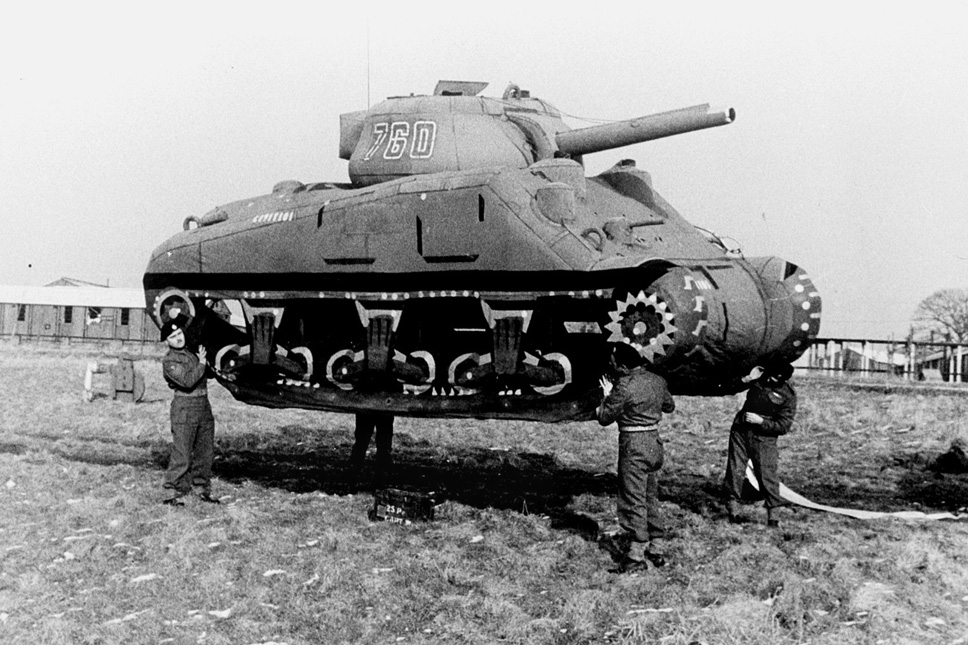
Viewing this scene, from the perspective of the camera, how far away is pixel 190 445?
32.9ft

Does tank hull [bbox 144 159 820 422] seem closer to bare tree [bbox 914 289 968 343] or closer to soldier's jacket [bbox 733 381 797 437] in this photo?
soldier's jacket [bbox 733 381 797 437]

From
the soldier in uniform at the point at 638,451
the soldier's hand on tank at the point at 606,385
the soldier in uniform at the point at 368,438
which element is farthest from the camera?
the soldier in uniform at the point at 368,438

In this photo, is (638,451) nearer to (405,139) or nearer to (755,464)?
(755,464)

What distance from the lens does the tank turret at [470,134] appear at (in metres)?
10.9

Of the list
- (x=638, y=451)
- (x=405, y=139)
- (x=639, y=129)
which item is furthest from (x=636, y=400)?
(x=405, y=139)

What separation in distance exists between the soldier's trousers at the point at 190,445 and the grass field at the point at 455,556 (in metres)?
0.29

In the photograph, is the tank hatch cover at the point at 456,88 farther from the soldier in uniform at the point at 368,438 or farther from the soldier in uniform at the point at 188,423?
the soldier in uniform at the point at 188,423

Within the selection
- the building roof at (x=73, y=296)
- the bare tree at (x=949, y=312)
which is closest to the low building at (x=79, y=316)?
the building roof at (x=73, y=296)

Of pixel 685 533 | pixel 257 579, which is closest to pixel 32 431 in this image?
pixel 257 579

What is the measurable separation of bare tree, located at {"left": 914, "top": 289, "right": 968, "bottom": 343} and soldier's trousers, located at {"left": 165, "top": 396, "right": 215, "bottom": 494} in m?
46.7

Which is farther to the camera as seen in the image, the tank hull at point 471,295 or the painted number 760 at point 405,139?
the painted number 760 at point 405,139

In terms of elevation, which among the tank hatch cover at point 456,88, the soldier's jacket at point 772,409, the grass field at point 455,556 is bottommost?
the grass field at point 455,556

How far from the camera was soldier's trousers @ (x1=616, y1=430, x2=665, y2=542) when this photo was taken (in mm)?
7605

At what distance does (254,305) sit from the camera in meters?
10.9
